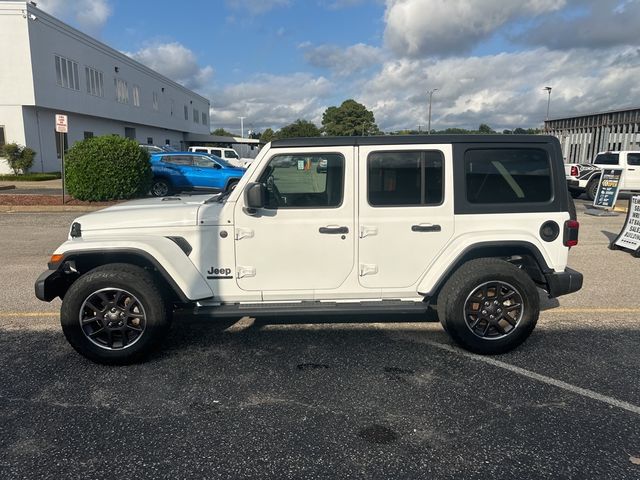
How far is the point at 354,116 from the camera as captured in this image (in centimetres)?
9331

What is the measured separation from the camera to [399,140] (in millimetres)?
3918

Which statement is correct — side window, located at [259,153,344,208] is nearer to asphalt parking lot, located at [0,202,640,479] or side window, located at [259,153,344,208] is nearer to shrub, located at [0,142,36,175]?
asphalt parking lot, located at [0,202,640,479]

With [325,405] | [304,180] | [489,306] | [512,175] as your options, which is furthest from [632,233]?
[325,405]

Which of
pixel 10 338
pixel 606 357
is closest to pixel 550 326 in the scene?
pixel 606 357

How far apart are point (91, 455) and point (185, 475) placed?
623mm

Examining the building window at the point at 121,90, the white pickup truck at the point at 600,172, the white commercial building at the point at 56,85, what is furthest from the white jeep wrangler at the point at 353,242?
the building window at the point at 121,90

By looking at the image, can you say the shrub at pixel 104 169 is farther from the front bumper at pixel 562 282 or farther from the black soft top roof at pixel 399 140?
the front bumper at pixel 562 282

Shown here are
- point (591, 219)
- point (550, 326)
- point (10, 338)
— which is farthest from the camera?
point (591, 219)

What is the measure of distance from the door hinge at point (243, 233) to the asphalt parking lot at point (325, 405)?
107 cm

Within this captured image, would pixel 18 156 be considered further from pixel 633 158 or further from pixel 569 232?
pixel 633 158

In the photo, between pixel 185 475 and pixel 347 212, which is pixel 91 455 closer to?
pixel 185 475

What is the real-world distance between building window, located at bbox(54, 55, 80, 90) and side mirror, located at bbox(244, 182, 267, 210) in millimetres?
30005

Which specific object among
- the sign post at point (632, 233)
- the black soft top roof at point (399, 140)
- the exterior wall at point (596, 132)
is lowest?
the sign post at point (632, 233)

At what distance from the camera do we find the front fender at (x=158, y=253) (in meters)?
3.72
